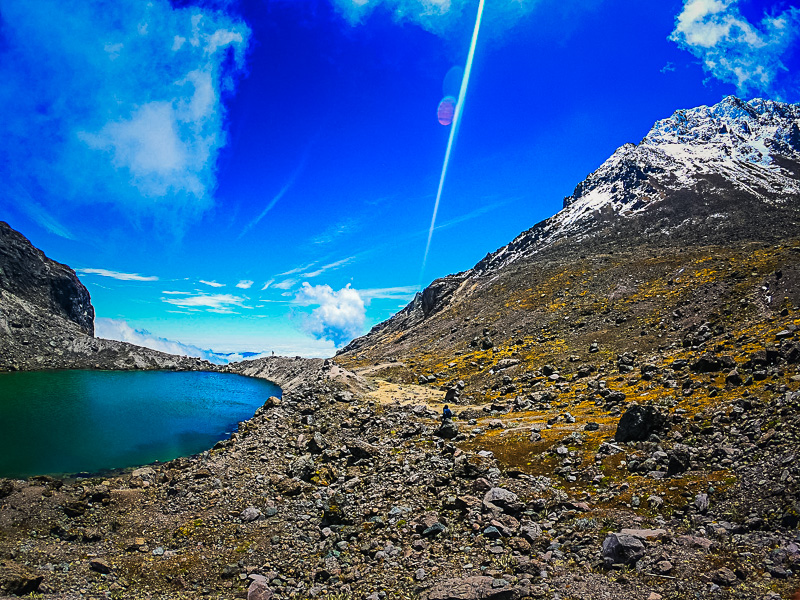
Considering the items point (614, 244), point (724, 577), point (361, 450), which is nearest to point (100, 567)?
point (361, 450)

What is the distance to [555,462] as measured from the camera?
22.2m

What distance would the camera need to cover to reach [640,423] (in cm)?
2256

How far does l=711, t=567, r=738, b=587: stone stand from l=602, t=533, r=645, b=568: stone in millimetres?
2033

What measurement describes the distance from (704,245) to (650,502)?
100.0 metres

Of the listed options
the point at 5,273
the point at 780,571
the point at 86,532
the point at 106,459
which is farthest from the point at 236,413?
the point at 5,273

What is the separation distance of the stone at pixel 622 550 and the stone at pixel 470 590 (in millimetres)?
3712

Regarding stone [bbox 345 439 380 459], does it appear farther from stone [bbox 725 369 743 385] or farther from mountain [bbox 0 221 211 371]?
mountain [bbox 0 221 211 371]

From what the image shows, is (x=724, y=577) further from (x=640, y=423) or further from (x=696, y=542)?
(x=640, y=423)

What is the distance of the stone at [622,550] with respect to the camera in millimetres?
12672

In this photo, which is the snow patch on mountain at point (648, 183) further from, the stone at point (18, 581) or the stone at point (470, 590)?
the stone at point (18, 581)

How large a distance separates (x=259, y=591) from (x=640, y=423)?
74.4 feet

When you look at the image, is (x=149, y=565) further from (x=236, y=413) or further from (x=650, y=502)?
(x=236, y=413)

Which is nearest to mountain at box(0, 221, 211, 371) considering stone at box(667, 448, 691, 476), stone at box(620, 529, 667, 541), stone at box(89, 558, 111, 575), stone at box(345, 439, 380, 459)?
stone at box(89, 558, 111, 575)

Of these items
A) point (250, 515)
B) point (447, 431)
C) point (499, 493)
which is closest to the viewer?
point (499, 493)
